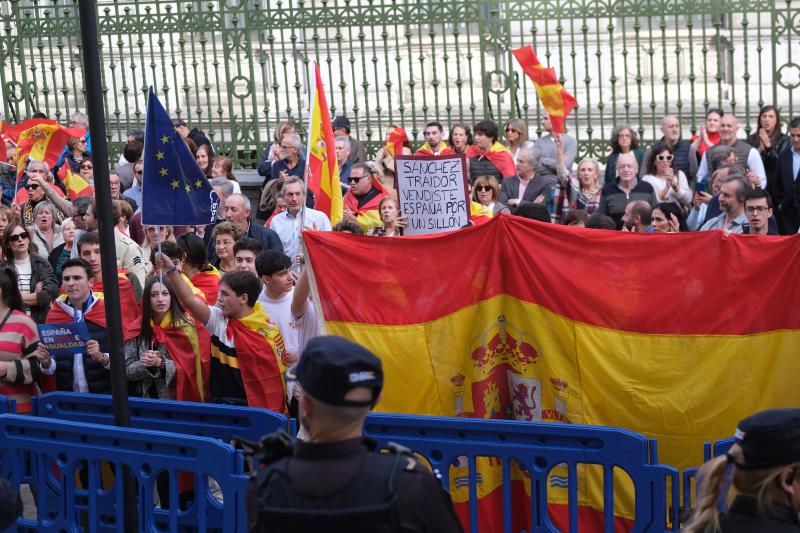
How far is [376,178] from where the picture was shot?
41.5 ft

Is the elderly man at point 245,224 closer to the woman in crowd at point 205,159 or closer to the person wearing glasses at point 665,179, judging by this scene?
the woman in crowd at point 205,159

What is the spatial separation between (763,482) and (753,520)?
12cm

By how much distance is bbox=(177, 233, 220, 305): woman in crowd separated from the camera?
9.20 metres

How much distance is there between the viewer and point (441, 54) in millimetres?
16688

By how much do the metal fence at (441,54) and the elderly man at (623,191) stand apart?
2421 millimetres

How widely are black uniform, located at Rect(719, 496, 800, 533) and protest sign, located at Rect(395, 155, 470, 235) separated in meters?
5.47

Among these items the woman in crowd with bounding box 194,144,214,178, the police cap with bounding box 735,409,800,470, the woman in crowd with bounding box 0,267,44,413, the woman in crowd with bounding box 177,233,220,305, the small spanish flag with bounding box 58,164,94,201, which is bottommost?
the woman in crowd with bounding box 0,267,44,413

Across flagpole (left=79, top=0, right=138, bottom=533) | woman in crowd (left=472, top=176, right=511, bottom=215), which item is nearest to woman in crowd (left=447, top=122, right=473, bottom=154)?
woman in crowd (left=472, top=176, right=511, bottom=215)

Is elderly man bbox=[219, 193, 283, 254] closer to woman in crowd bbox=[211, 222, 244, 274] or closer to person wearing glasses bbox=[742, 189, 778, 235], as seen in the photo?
woman in crowd bbox=[211, 222, 244, 274]

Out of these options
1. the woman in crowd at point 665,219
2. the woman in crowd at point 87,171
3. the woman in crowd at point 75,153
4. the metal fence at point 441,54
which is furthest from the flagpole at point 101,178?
the woman in crowd at point 75,153

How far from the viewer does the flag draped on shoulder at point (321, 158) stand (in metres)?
9.31

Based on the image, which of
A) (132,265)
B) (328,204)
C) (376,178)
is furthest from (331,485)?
(376,178)

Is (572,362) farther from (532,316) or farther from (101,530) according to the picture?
(101,530)

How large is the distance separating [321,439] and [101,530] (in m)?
3.33
